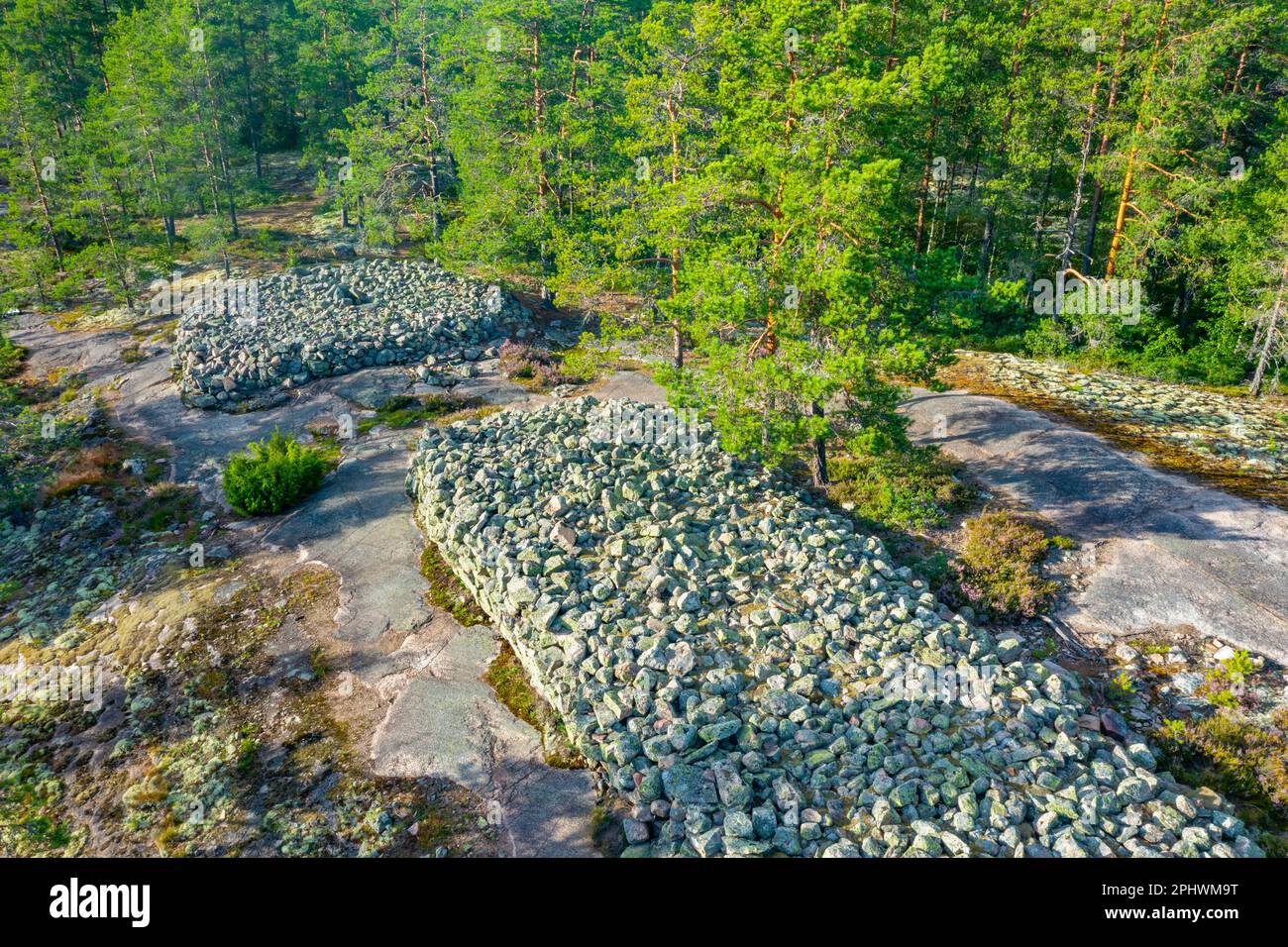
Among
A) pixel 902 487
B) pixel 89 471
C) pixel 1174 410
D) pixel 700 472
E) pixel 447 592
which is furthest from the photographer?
pixel 1174 410

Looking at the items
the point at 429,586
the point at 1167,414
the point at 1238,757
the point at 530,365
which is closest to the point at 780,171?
the point at 429,586

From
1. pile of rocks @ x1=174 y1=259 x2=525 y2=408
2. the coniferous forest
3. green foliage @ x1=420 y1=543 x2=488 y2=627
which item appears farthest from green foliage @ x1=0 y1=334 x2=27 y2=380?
green foliage @ x1=420 y1=543 x2=488 y2=627

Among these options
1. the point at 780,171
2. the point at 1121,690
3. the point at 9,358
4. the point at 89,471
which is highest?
the point at 780,171

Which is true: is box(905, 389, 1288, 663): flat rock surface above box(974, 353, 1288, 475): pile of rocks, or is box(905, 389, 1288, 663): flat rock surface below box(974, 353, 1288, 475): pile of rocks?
below

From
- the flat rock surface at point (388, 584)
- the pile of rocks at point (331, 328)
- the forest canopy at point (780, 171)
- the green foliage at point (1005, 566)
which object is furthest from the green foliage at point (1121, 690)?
the pile of rocks at point (331, 328)

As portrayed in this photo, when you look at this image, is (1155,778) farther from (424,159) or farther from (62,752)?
(424,159)

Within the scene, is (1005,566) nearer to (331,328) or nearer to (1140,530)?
(1140,530)

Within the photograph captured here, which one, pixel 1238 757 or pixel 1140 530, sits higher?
pixel 1140 530

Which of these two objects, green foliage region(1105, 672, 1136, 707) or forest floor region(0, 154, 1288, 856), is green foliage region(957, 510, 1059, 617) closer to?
forest floor region(0, 154, 1288, 856)
